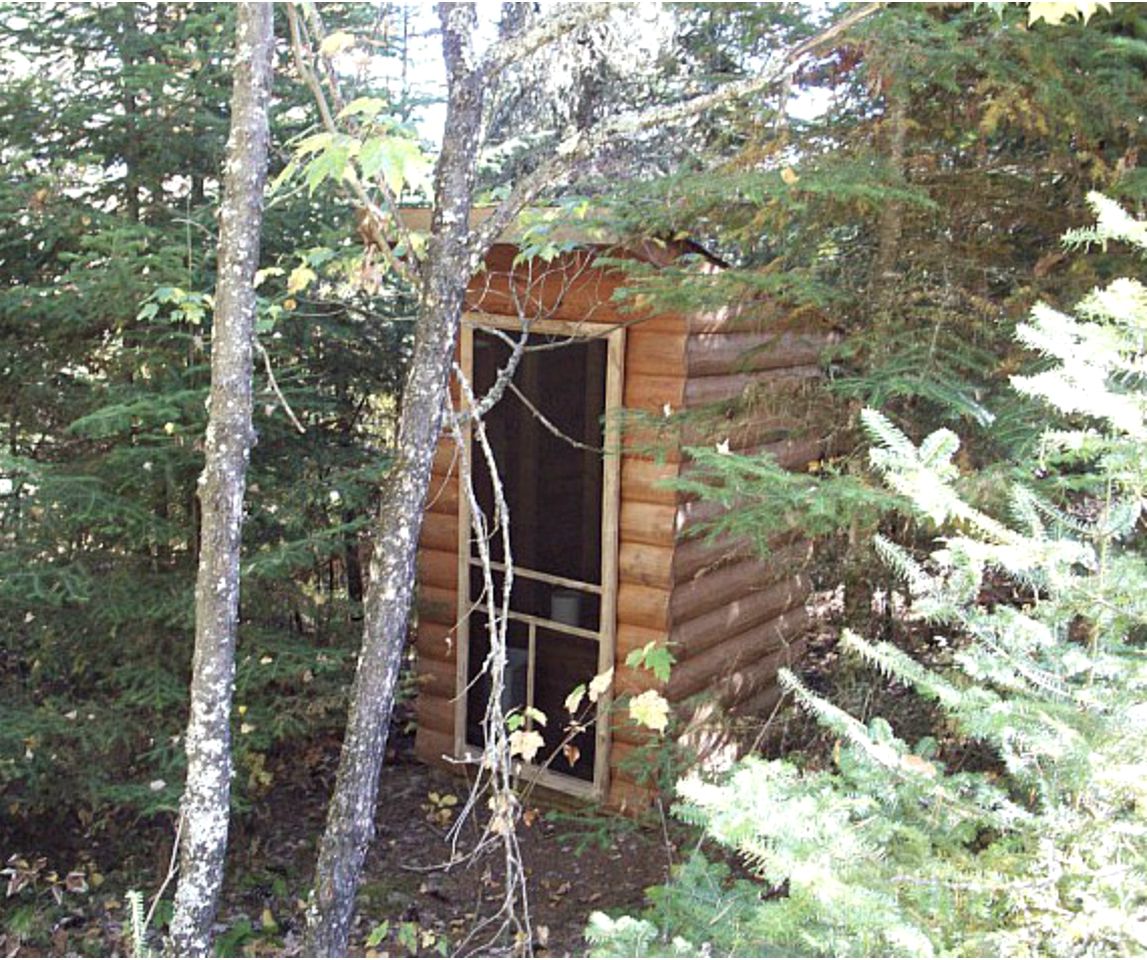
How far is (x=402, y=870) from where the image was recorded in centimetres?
484

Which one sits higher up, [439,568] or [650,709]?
[650,709]

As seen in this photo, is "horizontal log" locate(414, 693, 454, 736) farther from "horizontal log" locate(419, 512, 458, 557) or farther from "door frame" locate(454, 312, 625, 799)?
"horizontal log" locate(419, 512, 458, 557)

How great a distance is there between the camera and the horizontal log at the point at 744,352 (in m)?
4.72

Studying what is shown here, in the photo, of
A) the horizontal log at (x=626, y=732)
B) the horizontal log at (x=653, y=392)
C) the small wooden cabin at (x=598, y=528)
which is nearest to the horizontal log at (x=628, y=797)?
the small wooden cabin at (x=598, y=528)

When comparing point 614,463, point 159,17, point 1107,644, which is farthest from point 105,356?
point 1107,644

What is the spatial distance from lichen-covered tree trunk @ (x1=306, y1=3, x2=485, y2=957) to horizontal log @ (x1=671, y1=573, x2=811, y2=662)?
184 cm

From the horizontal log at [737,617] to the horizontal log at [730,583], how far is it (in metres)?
0.04

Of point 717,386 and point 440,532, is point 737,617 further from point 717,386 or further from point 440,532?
point 440,532

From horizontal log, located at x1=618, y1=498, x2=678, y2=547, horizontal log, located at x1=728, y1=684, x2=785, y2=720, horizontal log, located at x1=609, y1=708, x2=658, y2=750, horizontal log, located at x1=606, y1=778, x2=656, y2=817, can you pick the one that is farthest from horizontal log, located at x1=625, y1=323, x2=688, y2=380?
horizontal log, located at x1=606, y1=778, x2=656, y2=817

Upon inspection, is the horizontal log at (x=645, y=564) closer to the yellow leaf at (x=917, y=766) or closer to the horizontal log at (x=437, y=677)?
the horizontal log at (x=437, y=677)

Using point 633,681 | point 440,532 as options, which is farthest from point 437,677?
point 633,681

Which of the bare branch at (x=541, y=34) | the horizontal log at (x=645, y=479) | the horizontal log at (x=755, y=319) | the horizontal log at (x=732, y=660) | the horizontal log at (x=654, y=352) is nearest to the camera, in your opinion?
the bare branch at (x=541, y=34)

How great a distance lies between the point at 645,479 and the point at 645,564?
1.28ft

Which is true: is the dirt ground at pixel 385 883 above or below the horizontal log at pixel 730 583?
below
